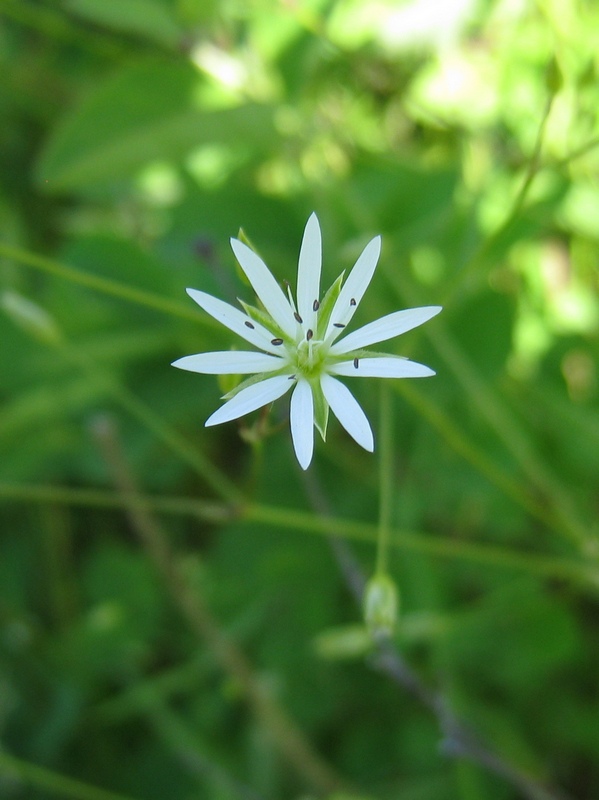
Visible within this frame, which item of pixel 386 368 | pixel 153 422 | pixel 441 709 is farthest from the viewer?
pixel 441 709

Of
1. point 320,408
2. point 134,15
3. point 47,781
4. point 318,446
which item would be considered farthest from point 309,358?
point 47,781

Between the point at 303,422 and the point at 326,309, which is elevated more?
the point at 326,309

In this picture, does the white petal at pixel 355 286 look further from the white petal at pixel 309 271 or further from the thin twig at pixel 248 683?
the thin twig at pixel 248 683

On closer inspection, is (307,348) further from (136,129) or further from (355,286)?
(136,129)

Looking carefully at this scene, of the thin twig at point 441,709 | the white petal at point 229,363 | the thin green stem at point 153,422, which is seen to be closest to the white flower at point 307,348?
the white petal at point 229,363

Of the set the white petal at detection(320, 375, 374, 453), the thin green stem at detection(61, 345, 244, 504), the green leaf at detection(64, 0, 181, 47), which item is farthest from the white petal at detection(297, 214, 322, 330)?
the green leaf at detection(64, 0, 181, 47)

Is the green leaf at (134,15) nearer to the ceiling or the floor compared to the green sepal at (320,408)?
nearer to the ceiling
